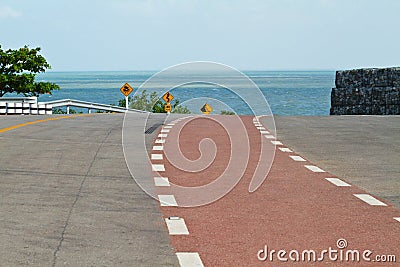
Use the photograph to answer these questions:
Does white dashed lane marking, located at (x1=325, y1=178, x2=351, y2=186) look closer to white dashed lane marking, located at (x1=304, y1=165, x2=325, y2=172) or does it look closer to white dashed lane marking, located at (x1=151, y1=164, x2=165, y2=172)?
white dashed lane marking, located at (x1=304, y1=165, x2=325, y2=172)

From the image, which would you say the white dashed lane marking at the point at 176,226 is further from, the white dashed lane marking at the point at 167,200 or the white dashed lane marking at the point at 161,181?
the white dashed lane marking at the point at 161,181

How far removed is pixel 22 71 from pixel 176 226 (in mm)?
61572

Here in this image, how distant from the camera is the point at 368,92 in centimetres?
3484

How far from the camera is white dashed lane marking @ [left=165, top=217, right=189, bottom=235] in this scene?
861 centimetres

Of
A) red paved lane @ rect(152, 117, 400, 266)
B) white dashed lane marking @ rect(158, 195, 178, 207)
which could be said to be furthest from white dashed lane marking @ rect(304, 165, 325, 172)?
white dashed lane marking @ rect(158, 195, 178, 207)

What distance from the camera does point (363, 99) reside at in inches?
1388

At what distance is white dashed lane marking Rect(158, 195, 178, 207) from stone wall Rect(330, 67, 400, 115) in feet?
78.2

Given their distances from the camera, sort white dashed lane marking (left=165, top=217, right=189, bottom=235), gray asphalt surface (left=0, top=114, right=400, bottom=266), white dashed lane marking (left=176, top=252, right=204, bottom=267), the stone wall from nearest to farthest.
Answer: white dashed lane marking (left=176, top=252, right=204, bottom=267)
gray asphalt surface (left=0, top=114, right=400, bottom=266)
white dashed lane marking (left=165, top=217, right=189, bottom=235)
the stone wall

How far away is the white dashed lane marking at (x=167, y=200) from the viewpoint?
10347 millimetres

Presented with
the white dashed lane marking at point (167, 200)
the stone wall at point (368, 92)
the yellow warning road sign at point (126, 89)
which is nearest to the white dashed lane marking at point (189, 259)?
the white dashed lane marking at point (167, 200)

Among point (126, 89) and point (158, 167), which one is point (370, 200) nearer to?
point (158, 167)

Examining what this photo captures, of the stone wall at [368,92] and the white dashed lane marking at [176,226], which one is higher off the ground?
the stone wall at [368,92]

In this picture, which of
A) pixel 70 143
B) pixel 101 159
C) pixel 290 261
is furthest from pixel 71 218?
pixel 70 143

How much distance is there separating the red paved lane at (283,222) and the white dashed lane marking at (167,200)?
244mm
